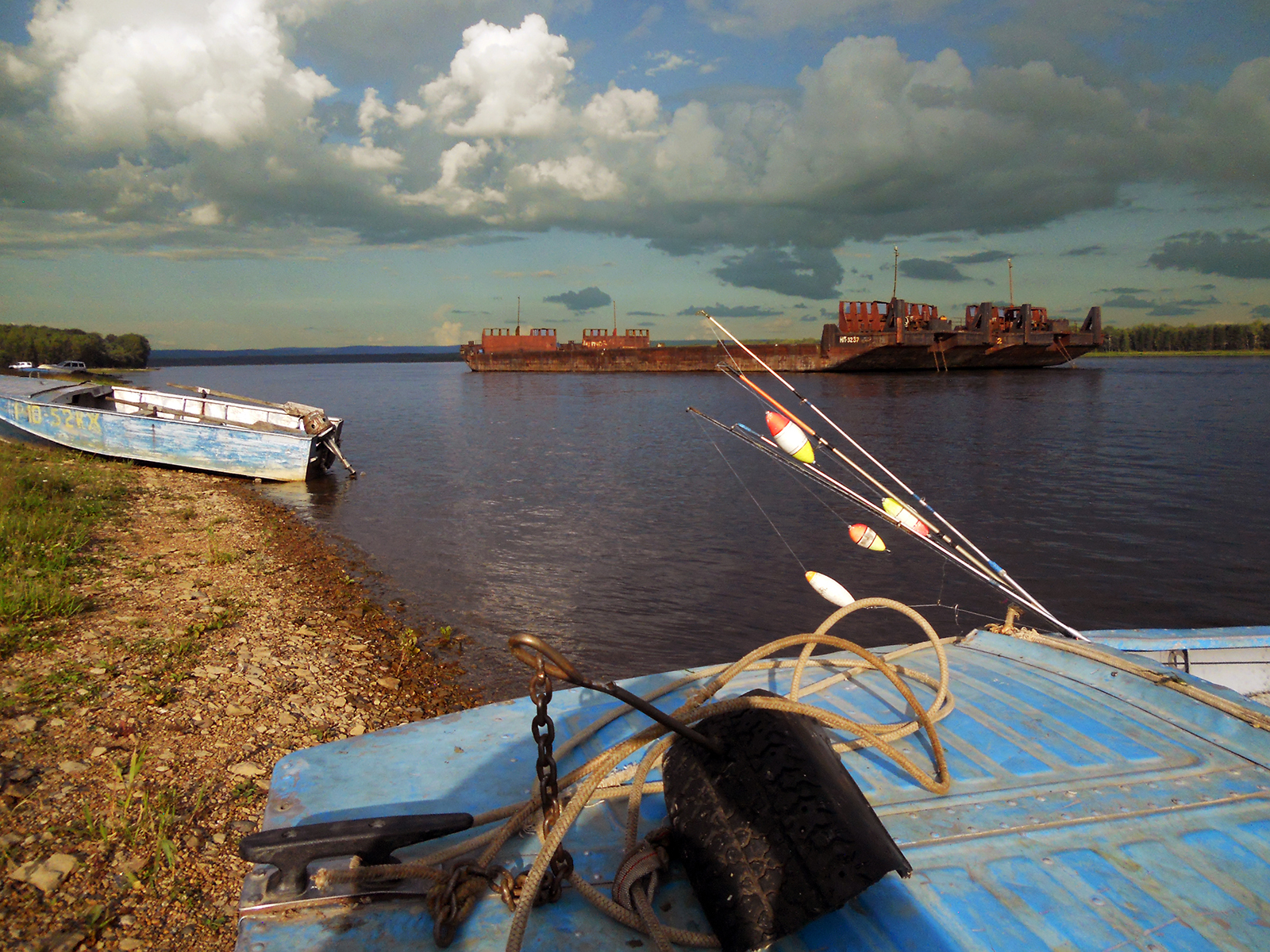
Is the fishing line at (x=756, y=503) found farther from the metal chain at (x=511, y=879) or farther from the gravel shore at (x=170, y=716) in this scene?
the metal chain at (x=511, y=879)

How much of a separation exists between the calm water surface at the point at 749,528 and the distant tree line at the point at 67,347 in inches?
2866

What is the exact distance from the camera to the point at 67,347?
8594cm

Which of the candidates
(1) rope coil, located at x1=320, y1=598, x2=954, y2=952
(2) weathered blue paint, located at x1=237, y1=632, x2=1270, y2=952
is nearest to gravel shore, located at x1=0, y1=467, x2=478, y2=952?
(2) weathered blue paint, located at x1=237, y1=632, x2=1270, y2=952

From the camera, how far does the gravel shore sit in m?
3.28

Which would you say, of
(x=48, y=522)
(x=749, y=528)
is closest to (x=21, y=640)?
(x=48, y=522)

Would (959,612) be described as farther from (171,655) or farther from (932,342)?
(932,342)

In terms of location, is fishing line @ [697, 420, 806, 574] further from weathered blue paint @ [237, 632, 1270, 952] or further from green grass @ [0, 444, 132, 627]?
green grass @ [0, 444, 132, 627]

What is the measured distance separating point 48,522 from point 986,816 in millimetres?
10756

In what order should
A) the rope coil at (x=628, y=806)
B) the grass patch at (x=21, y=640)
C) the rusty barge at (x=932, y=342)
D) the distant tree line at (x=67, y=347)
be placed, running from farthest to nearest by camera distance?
the distant tree line at (x=67, y=347), the rusty barge at (x=932, y=342), the grass patch at (x=21, y=640), the rope coil at (x=628, y=806)

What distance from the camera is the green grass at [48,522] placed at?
643 centimetres

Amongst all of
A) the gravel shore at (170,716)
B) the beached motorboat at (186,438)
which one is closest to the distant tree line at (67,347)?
the beached motorboat at (186,438)

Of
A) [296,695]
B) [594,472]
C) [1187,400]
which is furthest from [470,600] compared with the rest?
[1187,400]

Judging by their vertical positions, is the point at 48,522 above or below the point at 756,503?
above

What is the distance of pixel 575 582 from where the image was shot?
33.0ft
